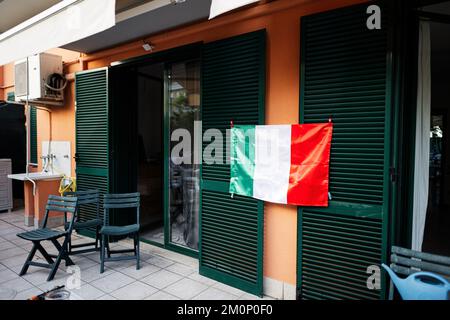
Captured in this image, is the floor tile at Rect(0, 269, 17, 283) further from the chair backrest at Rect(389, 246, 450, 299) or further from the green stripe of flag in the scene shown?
the chair backrest at Rect(389, 246, 450, 299)

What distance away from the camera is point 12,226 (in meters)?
5.36

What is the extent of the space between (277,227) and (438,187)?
659 centimetres

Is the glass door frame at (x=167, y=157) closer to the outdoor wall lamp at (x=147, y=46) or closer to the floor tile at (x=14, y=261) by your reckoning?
the outdoor wall lamp at (x=147, y=46)

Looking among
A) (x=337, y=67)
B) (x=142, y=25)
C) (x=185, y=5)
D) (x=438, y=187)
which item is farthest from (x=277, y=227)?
(x=438, y=187)

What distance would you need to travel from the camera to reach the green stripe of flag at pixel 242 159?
9.84ft

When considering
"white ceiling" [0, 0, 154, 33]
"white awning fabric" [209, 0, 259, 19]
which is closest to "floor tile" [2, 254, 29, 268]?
"white ceiling" [0, 0, 154, 33]

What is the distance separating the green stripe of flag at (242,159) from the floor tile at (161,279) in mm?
1274

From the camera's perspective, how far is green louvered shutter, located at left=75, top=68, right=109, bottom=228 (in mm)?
4508

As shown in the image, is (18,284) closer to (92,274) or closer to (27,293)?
(27,293)

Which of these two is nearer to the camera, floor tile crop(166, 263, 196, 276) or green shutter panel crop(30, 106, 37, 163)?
floor tile crop(166, 263, 196, 276)

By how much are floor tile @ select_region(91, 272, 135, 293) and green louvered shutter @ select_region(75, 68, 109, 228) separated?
1.55 m

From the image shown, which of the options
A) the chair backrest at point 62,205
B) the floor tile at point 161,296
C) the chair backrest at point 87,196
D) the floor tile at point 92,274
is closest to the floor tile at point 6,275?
the chair backrest at point 62,205

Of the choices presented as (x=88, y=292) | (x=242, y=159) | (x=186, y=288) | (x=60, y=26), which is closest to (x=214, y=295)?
(x=186, y=288)

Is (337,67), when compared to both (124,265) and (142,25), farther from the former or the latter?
(124,265)
